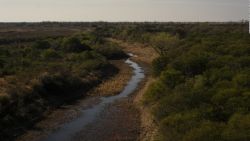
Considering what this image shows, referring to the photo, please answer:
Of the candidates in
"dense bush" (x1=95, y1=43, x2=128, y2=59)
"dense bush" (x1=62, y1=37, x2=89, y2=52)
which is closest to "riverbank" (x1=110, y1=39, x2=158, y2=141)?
"dense bush" (x1=95, y1=43, x2=128, y2=59)

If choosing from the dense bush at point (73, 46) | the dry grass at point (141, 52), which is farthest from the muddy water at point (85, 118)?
the dense bush at point (73, 46)

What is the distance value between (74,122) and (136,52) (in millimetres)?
62054

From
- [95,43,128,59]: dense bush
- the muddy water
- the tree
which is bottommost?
the muddy water

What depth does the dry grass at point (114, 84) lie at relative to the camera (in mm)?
47094

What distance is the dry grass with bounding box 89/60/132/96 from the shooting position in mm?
47094

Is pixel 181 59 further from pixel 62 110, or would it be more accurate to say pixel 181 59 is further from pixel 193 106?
pixel 193 106

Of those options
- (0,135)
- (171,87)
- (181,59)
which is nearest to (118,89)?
(181,59)

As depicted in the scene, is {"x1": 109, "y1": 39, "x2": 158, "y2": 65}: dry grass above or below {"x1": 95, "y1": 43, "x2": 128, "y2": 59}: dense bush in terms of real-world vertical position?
below

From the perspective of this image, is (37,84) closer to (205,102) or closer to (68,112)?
(68,112)

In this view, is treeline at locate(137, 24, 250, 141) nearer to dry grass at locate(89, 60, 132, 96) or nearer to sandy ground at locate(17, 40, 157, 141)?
sandy ground at locate(17, 40, 157, 141)

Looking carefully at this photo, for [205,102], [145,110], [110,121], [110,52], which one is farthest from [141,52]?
[205,102]

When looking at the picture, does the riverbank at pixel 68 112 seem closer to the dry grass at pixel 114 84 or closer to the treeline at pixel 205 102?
the dry grass at pixel 114 84

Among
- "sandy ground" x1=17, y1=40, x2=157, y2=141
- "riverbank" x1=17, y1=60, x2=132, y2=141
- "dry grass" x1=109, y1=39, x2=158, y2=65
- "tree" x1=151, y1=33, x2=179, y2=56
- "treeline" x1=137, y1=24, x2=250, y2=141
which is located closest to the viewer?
"treeline" x1=137, y1=24, x2=250, y2=141

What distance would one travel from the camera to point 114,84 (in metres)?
52.2
